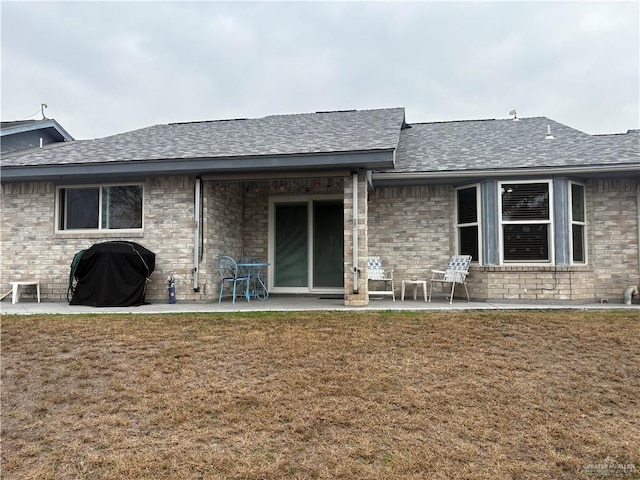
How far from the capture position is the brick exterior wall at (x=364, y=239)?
8055mm

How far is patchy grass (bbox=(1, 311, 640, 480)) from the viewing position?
269 centimetres

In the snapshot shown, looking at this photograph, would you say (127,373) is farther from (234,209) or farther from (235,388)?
(234,209)

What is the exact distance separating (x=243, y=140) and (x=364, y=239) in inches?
138

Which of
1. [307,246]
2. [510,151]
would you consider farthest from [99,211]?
[510,151]

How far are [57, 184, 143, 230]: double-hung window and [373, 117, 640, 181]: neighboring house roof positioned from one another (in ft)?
15.8

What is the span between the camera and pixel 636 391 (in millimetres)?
3781

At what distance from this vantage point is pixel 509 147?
9406mm

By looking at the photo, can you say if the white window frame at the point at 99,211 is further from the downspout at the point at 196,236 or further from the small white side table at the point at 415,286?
the small white side table at the point at 415,286

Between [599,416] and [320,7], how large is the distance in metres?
12.1

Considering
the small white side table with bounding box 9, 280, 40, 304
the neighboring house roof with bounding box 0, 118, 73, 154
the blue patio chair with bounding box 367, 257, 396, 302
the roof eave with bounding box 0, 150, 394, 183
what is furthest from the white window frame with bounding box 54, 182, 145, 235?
the neighboring house roof with bounding box 0, 118, 73, 154

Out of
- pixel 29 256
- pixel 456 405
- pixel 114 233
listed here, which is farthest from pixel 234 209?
pixel 456 405

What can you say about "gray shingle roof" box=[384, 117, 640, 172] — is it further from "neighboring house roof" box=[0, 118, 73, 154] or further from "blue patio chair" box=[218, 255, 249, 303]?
"neighboring house roof" box=[0, 118, 73, 154]

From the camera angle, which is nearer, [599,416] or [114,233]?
[599,416]

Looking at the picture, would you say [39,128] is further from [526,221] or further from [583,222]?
[583,222]
